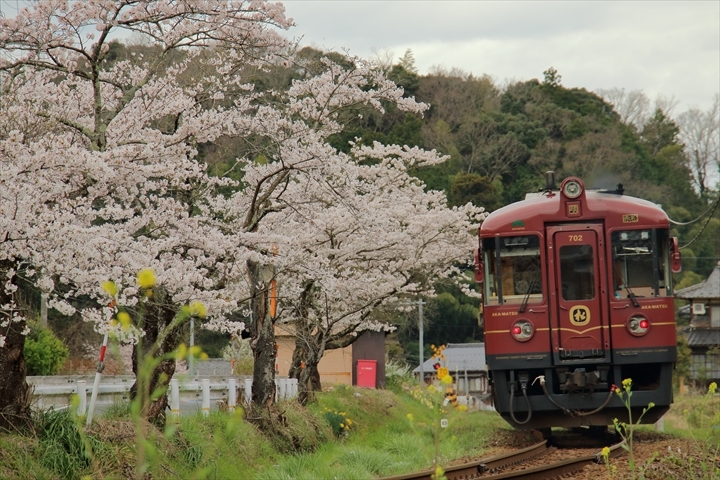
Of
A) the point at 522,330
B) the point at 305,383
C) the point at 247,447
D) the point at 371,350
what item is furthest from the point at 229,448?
the point at 371,350

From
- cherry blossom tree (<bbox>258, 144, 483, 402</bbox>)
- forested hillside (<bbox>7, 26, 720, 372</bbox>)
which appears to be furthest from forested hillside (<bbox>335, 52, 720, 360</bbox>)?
cherry blossom tree (<bbox>258, 144, 483, 402</bbox>)

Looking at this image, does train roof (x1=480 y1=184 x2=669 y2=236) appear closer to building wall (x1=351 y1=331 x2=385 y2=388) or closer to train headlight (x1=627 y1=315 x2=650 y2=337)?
train headlight (x1=627 y1=315 x2=650 y2=337)

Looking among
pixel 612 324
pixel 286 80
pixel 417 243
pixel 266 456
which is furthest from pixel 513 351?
pixel 286 80

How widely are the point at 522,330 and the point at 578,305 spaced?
2.56 feet

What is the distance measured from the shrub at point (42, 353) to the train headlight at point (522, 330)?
13.7 meters

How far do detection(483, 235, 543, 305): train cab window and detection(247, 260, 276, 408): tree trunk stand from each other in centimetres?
344

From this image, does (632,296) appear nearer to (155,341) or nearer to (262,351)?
(262,351)

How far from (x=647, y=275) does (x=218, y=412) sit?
6010 millimetres

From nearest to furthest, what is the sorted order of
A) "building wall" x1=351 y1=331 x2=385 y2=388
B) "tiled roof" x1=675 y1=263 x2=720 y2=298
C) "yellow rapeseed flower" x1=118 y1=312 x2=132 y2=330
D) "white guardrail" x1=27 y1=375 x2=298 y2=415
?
"yellow rapeseed flower" x1=118 y1=312 x2=132 y2=330
"white guardrail" x1=27 y1=375 x2=298 y2=415
"building wall" x1=351 y1=331 x2=385 y2=388
"tiled roof" x1=675 y1=263 x2=720 y2=298

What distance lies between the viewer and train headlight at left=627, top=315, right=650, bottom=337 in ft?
37.0

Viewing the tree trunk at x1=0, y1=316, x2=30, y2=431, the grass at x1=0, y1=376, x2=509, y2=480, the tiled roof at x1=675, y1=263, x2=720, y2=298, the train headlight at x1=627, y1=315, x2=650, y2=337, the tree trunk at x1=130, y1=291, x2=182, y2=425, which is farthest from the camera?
the tiled roof at x1=675, y1=263, x2=720, y2=298

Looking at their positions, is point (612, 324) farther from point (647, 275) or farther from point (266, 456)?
point (266, 456)

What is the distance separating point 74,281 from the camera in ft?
28.0

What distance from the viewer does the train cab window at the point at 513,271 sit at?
11680 millimetres
